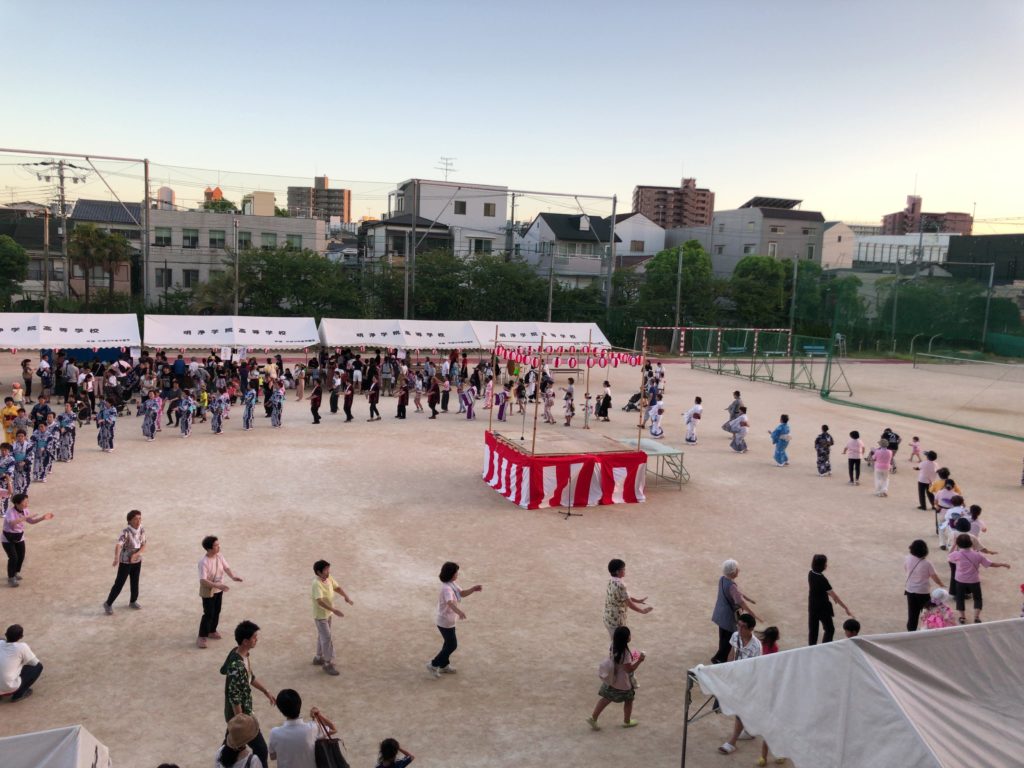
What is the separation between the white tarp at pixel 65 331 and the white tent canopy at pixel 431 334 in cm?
682

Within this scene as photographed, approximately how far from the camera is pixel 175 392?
23.6 metres

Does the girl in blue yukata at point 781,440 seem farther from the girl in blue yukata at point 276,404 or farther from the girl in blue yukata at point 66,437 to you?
the girl in blue yukata at point 66,437

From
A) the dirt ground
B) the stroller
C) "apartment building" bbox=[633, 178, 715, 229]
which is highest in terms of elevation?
"apartment building" bbox=[633, 178, 715, 229]

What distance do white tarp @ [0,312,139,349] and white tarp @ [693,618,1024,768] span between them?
25.9 meters

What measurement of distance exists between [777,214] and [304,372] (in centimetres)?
5251

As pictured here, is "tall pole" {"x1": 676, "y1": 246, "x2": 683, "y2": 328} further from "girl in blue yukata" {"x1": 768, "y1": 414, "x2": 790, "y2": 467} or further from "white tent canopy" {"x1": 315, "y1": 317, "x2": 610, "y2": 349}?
"girl in blue yukata" {"x1": 768, "y1": 414, "x2": 790, "y2": 467}

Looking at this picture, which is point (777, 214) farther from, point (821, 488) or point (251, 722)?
point (251, 722)

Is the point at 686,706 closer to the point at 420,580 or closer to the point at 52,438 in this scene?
the point at 420,580

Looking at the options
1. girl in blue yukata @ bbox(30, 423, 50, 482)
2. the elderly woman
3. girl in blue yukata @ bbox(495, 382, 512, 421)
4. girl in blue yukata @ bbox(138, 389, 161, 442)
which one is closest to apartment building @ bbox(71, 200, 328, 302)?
girl in blue yukata @ bbox(495, 382, 512, 421)

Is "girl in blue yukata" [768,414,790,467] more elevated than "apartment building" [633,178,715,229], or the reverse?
"apartment building" [633,178,715,229]

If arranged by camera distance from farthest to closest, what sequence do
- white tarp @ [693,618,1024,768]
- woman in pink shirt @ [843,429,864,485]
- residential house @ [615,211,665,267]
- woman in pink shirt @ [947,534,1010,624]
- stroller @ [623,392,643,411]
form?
residential house @ [615,211,665,267] → stroller @ [623,392,643,411] → woman in pink shirt @ [843,429,864,485] → woman in pink shirt @ [947,534,1010,624] → white tarp @ [693,618,1024,768]

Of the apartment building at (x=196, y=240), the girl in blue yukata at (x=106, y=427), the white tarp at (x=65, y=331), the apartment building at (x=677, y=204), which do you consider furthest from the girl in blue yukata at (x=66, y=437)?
the apartment building at (x=677, y=204)

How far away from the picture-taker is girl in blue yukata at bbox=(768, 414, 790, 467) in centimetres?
1967

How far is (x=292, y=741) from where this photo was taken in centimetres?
607
